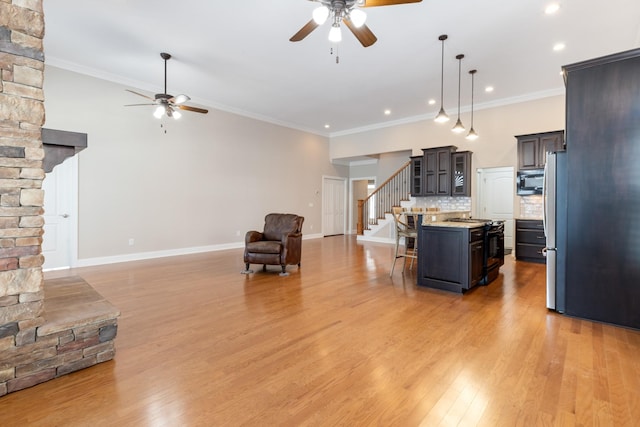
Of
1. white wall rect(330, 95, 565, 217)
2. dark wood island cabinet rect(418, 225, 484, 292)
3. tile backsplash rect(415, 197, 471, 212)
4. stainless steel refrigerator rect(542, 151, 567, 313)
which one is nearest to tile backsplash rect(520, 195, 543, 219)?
white wall rect(330, 95, 565, 217)

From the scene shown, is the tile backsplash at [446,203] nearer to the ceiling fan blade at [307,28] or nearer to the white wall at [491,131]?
the white wall at [491,131]

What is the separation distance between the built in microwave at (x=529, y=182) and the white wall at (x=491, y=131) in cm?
32

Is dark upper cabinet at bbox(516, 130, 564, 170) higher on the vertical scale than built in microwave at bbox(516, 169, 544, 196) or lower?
higher

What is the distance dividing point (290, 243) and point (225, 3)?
133 inches

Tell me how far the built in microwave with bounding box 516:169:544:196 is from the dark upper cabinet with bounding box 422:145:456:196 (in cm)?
146

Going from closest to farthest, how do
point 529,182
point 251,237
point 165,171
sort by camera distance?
point 251,237
point 529,182
point 165,171

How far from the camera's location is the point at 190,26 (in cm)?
414

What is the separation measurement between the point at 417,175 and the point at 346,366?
6.60 meters

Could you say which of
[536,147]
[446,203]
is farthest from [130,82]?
[536,147]

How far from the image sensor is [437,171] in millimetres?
7613

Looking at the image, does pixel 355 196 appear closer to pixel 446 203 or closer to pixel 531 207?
pixel 446 203

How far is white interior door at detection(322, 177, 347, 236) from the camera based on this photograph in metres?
10.4

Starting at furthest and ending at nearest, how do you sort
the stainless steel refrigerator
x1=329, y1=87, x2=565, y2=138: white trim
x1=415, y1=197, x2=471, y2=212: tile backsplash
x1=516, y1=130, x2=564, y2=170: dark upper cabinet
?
x1=415, y1=197, x2=471, y2=212: tile backsplash, x1=329, y1=87, x2=565, y2=138: white trim, x1=516, y1=130, x2=564, y2=170: dark upper cabinet, the stainless steel refrigerator

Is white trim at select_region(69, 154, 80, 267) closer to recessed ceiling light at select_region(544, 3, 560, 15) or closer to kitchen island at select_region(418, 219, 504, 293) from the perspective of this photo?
kitchen island at select_region(418, 219, 504, 293)
